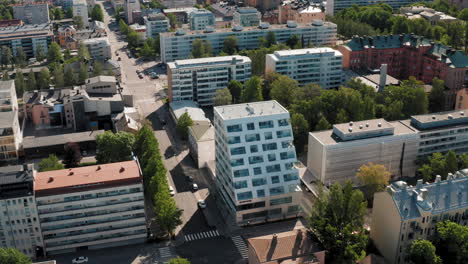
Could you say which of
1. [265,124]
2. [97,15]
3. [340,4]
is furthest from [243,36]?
[97,15]

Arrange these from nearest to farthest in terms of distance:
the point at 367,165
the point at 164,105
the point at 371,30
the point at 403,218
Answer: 1. the point at 403,218
2. the point at 367,165
3. the point at 164,105
4. the point at 371,30

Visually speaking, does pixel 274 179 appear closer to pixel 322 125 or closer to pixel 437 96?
pixel 322 125

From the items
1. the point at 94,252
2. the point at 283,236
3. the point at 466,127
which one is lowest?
the point at 94,252

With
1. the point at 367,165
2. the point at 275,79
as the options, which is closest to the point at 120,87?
the point at 275,79

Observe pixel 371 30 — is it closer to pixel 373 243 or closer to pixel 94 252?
pixel 373 243

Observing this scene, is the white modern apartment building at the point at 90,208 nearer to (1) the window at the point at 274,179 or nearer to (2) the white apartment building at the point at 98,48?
(1) the window at the point at 274,179

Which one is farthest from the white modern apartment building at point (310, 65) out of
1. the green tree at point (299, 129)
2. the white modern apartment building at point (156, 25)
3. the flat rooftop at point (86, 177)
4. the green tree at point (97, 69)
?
the white modern apartment building at point (156, 25)
